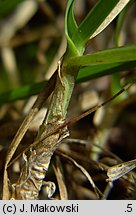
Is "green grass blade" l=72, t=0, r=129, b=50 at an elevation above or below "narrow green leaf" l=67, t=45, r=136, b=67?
above

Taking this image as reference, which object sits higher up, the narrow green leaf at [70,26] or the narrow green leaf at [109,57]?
the narrow green leaf at [70,26]

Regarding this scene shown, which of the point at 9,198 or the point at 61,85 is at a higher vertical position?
the point at 61,85

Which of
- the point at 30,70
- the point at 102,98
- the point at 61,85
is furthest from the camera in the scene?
the point at 30,70

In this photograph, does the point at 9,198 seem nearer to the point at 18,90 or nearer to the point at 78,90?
the point at 18,90

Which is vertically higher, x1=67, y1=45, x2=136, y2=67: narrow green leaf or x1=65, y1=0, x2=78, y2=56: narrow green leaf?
x1=65, y1=0, x2=78, y2=56: narrow green leaf

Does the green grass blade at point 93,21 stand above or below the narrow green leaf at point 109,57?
above
